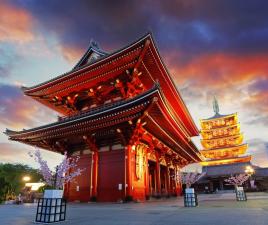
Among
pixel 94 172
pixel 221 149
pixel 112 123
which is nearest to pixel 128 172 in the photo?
pixel 94 172

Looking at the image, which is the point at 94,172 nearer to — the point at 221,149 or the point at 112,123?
the point at 112,123

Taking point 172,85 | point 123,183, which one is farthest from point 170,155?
point 123,183

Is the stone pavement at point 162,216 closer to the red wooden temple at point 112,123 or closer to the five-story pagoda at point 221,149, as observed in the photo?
the red wooden temple at point 112,123

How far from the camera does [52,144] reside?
22969mm

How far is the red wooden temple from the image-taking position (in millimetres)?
18359

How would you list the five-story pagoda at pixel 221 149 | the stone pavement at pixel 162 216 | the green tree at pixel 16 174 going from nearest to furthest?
1. the stone pavement at pixel 162 216
2. the five-story pagoda at pixel 221 149
3. the green tree at pixel 16 174

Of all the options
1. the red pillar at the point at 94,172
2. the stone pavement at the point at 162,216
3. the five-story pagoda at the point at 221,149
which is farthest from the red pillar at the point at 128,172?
the five-story pagoda at the point at 221,149

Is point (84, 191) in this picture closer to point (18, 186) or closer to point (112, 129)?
point (112, 129)

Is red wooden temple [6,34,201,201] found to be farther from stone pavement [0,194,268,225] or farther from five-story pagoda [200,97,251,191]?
five-story pagoda [200,97,251,191]

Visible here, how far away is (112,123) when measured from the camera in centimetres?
1839

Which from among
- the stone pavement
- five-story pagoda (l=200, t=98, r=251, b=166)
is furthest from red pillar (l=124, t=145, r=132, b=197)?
five-story pagoda (l=200, t=98, r=251, b=166)

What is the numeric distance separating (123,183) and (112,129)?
4.55 m

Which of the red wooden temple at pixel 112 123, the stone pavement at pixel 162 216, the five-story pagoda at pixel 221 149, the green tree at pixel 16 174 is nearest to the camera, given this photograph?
the stone pavement at pixel 162 216

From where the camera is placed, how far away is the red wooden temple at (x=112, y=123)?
723 inches
